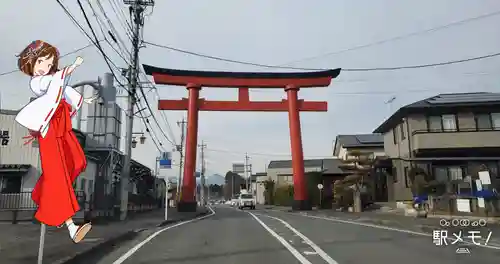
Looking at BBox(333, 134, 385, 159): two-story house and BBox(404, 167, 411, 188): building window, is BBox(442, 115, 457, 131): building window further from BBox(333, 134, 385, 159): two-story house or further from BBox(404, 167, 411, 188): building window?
BBox(333, 134, 385, 159): two-story house

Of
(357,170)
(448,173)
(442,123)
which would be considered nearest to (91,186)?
(357,170)

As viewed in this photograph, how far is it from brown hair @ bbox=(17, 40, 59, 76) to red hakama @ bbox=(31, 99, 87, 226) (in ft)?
2.51

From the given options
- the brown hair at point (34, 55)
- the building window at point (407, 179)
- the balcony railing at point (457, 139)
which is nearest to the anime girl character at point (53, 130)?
the brown hair at point (34, 55)

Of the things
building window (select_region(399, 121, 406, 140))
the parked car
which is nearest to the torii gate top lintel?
building window (select_region(399, 121, 406, 140))

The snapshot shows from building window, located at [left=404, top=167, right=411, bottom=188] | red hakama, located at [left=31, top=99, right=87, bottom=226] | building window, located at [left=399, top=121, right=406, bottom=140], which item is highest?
building window, located at [left=399, top=121, right=406, bottom=140]

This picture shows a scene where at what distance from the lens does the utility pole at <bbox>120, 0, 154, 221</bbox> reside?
813 inches

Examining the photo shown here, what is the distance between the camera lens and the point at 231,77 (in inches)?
1320

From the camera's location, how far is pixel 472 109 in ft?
95.1

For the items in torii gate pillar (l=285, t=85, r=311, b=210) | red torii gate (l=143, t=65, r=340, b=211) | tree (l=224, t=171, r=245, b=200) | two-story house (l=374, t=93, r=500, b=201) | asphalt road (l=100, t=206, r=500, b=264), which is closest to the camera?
asphalt road (l=100, t=206, r=500, b=264)

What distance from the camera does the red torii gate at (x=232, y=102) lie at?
110ft

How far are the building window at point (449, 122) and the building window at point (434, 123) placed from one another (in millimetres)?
307

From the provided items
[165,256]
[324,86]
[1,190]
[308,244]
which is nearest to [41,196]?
[165,256]

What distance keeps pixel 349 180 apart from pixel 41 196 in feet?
87.2

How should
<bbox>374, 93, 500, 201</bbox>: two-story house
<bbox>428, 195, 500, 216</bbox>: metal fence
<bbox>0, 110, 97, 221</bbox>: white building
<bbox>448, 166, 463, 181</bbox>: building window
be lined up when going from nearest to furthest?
<bbox>428, 195, 500, 216</bbox>: metal fence → <bbox>0, 110, 97, 221</bbox>: white building → <bbox>374, 93, 500, 201</bbox>: two-story house → <bbox>448, 166, 463, 181</bbox>: building window
